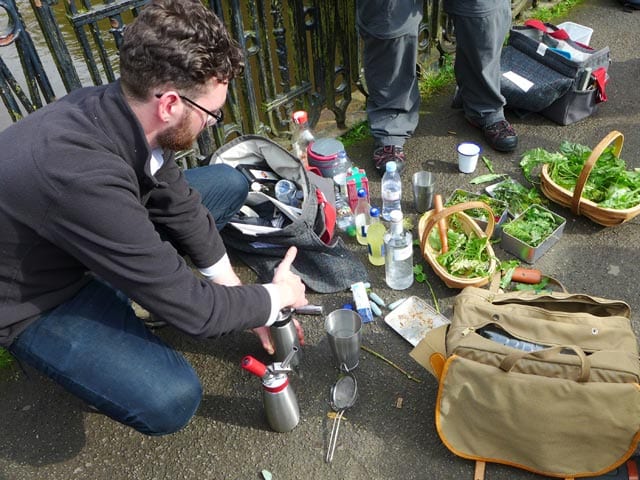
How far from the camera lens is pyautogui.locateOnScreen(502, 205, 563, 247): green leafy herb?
3.21m

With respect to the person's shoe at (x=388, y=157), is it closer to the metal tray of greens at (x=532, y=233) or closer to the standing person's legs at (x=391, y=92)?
the standing person's legs at (x=391, y=92)

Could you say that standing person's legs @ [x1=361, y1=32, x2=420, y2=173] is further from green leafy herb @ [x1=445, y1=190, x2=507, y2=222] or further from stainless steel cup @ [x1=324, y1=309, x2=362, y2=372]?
stainless steel cup @ [x1=324, y1=309, x2=362, y2=372]

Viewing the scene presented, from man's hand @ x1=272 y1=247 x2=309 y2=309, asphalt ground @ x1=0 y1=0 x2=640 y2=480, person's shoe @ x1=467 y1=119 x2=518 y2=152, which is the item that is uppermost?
man's hand @ x1=272 y1=247 x2=309 y2=309

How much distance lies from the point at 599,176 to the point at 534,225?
573 mm

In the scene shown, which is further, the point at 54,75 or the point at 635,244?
the point at 54,75

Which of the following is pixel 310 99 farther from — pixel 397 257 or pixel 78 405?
pixel 78 405

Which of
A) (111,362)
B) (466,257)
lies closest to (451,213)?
(466,257)

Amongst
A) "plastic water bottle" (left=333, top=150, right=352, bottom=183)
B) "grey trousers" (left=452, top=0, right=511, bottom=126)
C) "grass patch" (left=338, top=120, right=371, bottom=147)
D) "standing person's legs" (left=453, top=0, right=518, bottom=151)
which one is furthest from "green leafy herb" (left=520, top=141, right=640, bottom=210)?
"grass patch" (left=338, top=120, right=371, bottom=147)

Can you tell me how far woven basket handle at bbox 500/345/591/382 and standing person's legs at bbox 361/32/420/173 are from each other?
2164 mm

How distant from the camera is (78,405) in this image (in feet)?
9.12

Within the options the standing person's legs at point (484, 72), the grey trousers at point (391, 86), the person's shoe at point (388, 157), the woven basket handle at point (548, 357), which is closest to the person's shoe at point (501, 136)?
the standing person's legs at point (484, 72)

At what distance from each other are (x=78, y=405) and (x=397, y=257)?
1953 millimetres

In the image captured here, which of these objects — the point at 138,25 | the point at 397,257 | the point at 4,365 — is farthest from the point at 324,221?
the point at 4,365

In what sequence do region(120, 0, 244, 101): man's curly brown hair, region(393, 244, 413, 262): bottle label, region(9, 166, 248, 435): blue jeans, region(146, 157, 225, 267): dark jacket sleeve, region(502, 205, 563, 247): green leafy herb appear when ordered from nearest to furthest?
region(120, 0, 244, 101): man's curly brown hair, region(9, 166, 248, 435): blue jeans, region(146, 157, 225, 267): dark jacket sleeve, region(393, 244, 413, 262): bottle label, region(502, 205, 563, 247): green leafy herb
